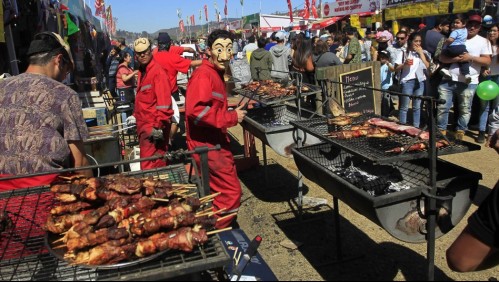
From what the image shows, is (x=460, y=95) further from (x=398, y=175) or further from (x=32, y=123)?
(x=32, y=123)

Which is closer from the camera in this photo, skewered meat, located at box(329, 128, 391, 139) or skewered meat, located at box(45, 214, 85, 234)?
skewered meat, located at box(45, 214, 85, 234)

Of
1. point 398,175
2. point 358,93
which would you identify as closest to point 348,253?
point 398,175

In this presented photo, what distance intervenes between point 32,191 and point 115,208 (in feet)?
2.85

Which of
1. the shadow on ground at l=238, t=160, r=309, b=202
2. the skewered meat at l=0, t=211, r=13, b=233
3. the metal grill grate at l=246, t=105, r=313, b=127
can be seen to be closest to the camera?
the skewered meat at l=0, t=211, r=13, b=233

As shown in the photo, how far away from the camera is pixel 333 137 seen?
377cm

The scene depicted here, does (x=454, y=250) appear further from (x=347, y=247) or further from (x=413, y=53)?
(x=413, y=53)

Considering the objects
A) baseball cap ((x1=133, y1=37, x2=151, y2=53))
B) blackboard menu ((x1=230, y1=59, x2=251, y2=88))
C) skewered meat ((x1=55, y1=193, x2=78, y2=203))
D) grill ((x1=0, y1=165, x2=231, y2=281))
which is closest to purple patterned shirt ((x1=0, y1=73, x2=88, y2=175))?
grill ((x1=0, y1=165, x2=231, y2=281))

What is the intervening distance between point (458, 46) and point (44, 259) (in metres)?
7.49

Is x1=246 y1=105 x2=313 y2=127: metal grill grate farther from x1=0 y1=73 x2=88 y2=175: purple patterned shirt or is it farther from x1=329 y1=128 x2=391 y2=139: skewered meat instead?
x1=0 y1=73 x2=88 y2=175: purple patterned shirt

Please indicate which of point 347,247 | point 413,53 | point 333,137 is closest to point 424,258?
point 347,247

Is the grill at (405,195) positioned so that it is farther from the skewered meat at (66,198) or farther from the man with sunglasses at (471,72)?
the man with sunglasses at (471,72)

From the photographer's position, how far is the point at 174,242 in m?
1.84

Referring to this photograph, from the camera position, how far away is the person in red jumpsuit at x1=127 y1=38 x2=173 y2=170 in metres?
4.79

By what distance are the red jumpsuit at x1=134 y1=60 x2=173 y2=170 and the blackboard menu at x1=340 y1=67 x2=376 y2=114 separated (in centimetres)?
400
